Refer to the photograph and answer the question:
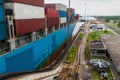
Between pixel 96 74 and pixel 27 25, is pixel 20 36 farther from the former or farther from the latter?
pixel 96 74

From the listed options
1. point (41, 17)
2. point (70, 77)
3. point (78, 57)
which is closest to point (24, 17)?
point (41, 17)

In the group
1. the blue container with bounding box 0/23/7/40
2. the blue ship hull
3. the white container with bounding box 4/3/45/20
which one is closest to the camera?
the blue ship hull

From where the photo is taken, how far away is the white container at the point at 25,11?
18.9 m

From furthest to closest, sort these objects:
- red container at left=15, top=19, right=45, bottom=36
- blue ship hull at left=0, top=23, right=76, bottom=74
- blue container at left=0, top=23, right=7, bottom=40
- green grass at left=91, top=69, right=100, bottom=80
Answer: green grass at left=91, top=69, right=100, bottom=80
red container at left=15, top=19, right=45, bottom=36
blue container at left=0, top=23, right=7, bottom=40
blue ship hull at left=0, top=23, right=76, bottom=74

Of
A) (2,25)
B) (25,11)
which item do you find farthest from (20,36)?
(2,25)

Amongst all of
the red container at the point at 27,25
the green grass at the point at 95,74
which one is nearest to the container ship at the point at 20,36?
the red container at the point at 27,25

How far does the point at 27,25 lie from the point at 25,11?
2014mm

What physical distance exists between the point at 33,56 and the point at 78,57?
12.8 m

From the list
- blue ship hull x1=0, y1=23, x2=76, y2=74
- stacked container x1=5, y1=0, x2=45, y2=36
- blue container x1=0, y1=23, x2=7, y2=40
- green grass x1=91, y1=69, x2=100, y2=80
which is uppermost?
stacked container x1=5, y1=0, x2=45, y2=36

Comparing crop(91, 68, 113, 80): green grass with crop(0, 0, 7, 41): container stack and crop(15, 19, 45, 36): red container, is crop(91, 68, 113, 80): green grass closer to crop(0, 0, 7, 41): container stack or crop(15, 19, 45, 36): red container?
crop(15, 19, 45, 36): red container

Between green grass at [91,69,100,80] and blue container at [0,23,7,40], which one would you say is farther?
green grass at [91,69,100,80]

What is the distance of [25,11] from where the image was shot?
22281mm

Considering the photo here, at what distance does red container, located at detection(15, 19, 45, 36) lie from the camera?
19.9m

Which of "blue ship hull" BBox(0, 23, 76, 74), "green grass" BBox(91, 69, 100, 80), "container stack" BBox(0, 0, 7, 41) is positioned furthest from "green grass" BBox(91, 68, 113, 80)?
"container stack" BBox(0, 0, 7, 41)
